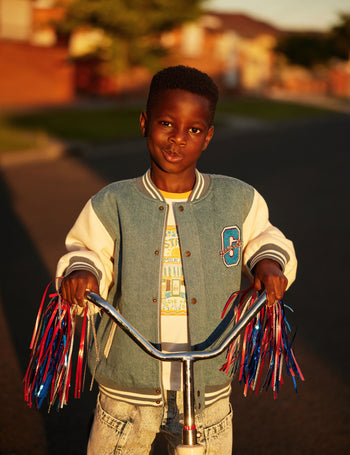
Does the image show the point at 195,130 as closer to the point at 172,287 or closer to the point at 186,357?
the point at 172,287

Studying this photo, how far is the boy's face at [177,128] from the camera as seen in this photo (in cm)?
202

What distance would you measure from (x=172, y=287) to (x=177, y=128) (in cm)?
50

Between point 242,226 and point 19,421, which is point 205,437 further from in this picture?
point 19,421

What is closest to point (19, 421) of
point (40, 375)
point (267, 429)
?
point (267, 429)

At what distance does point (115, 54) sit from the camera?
22.7 meters

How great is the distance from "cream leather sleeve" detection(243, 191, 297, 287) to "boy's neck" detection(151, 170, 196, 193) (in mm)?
236

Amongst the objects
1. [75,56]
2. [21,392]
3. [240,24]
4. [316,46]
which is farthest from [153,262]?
[316,46]

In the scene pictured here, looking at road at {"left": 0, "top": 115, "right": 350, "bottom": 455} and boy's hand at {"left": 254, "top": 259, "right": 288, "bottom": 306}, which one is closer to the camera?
boy's hand at {"left": 254, "top": 259, "right": 288, "bottom": 306}

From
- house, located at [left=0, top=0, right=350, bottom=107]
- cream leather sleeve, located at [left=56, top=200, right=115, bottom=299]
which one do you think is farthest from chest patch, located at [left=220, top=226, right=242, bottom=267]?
house, located at [left=0, top=0, right=350, bottom=107]

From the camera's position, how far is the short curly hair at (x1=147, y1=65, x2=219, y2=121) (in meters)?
2.03

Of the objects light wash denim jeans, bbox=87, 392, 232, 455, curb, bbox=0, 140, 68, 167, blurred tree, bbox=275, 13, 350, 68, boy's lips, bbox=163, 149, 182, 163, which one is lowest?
blurred tree, bbox=275, 13, 350, 68

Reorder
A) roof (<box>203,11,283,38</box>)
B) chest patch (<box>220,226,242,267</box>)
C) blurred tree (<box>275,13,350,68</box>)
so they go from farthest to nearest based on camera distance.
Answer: blurred tree (<box>275,13,350,68</box>) → roof (<box>203,11,283,38</box>) → chest patch (<box>220,226,242,267</box>)

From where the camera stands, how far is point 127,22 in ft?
71.3

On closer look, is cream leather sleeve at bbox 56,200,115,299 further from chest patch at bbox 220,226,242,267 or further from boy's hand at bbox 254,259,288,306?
boy's hand at bbox 254,259,288,306
